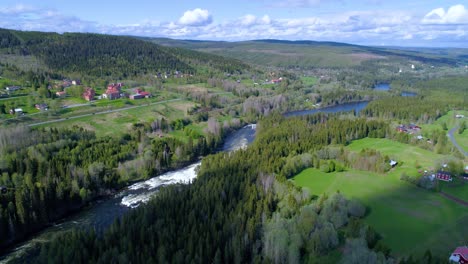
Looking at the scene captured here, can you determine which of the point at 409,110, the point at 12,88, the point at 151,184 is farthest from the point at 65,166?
the point at 409,110

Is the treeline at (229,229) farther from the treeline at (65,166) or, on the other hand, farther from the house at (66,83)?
the house at (66,83)

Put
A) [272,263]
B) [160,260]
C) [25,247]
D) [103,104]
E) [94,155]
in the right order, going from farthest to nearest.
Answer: [103,104], [94,155], [25,247], [272,263], [160,260]

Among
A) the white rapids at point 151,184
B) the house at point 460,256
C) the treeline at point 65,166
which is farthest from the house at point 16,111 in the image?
the house at point 460,256

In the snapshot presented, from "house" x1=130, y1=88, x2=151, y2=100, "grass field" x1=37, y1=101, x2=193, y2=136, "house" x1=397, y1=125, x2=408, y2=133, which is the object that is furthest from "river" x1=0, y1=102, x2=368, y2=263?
"house" x1=397, y1=125, x2=408, y2=133

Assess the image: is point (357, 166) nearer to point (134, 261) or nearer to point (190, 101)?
point (134, 261)

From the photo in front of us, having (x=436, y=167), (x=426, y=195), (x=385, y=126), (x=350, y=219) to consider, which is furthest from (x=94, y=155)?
(x=385, y=126)

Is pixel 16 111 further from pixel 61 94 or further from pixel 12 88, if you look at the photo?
pixel 12 88
